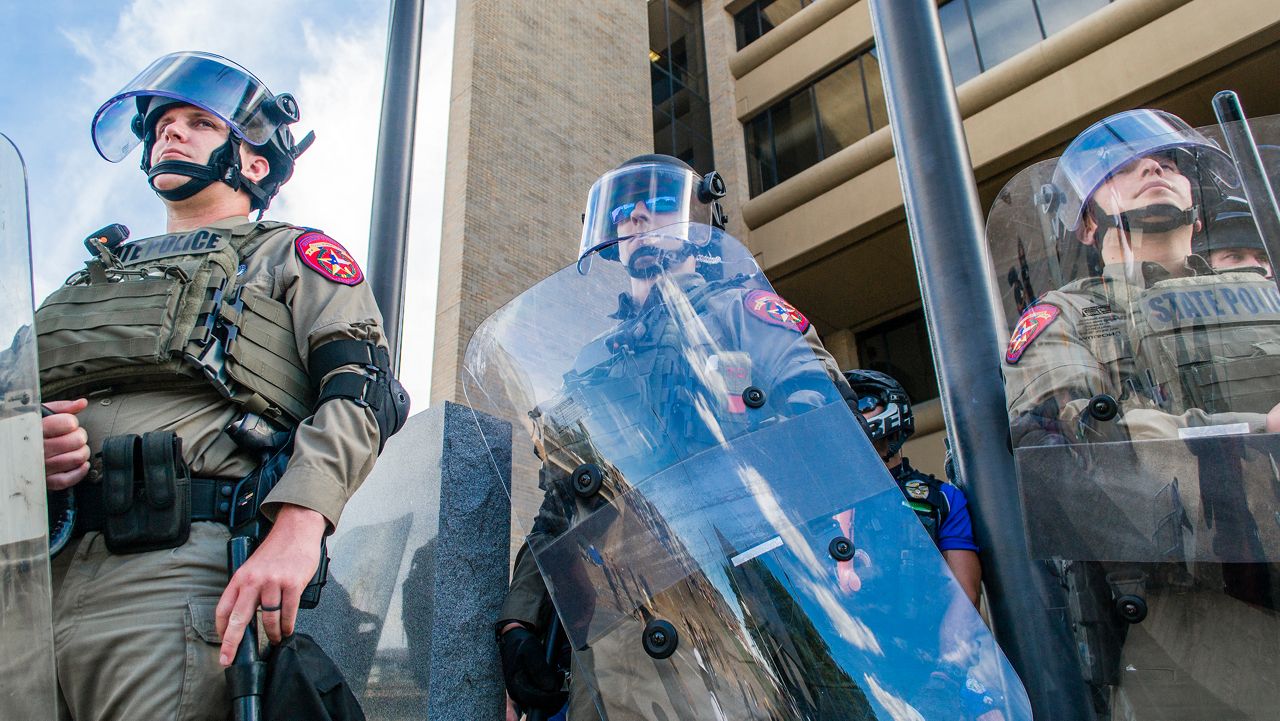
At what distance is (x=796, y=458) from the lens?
1.62 m

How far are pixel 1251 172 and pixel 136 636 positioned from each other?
239cm

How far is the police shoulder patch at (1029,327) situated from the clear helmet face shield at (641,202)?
0.91 metres

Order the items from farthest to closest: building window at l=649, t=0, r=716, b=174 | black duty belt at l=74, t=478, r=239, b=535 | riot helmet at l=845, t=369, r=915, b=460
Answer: building window at l=649, t=0, r=716, b=174 < riot helmet at l=845, t=369, r=915, b=460 < black duty belt at l=74, t=478, r=239, b=535

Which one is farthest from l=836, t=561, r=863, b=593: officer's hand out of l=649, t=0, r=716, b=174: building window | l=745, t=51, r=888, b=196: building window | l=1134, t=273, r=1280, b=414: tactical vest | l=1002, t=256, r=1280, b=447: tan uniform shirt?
l=649, t=0, r=716, b=174: building window

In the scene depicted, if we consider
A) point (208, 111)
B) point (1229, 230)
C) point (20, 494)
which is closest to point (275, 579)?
point (20, 494)

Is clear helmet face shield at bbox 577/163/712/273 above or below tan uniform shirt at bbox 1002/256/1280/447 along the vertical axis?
above

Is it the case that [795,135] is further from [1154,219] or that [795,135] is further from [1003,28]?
[1154,219]

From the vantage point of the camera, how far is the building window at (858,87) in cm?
1241

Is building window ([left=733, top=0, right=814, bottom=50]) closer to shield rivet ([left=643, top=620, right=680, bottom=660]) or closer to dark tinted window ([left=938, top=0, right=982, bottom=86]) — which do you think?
dark tinted window ([left=938, top=0, right=982, bottom=86])

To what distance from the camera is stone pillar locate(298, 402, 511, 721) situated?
2.26m

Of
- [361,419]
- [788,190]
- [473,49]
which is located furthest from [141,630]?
[788,190]

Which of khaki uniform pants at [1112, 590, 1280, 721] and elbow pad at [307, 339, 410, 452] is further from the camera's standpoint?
elbow pad at [307, 339, 410, 452]

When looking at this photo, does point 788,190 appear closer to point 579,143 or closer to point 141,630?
point 579,143

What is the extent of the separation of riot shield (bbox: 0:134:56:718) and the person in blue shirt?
151 centimetres
